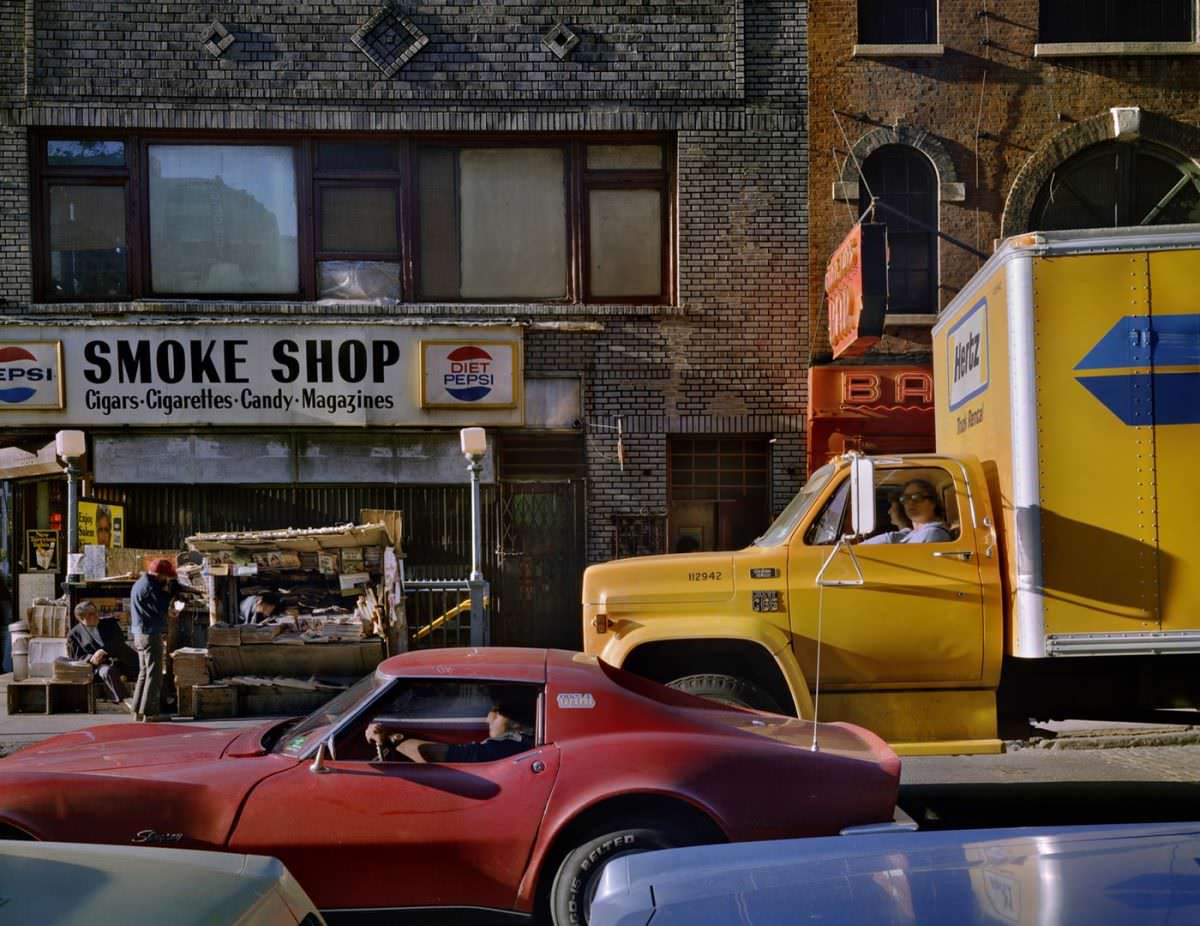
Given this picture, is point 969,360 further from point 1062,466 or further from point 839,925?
point 839,925

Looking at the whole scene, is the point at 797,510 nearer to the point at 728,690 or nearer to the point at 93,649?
the point at 728,690

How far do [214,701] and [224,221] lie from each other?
624 centimetres

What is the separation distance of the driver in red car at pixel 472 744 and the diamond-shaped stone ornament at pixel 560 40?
34.1 ft

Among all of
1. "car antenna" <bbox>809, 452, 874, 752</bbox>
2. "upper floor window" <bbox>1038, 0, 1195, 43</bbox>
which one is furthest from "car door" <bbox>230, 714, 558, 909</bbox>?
"upper floor window" <bbox>1038, 0, 1195, 43</bbox>

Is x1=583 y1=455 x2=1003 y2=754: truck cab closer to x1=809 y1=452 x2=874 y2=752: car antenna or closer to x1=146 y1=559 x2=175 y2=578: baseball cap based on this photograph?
x1=809 y1=452 x2=874 y2=752: car antenna

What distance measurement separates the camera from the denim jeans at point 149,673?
33.8ft

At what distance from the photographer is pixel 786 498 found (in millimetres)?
13672

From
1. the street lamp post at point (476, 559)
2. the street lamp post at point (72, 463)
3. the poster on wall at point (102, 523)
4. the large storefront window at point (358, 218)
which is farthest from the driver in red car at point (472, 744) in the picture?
the large storefront window at point (358, 218)

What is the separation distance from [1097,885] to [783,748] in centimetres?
224

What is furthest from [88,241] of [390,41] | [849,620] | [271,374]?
[849,620]

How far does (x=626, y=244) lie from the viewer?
45.9 feet

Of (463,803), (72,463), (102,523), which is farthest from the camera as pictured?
(102,523)

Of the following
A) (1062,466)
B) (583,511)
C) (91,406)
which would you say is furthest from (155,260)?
(1062,466)

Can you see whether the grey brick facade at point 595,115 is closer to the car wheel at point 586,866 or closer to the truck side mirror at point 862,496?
the truck side mirror at point 862,496
